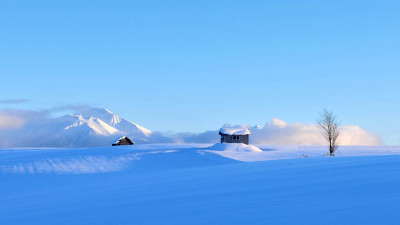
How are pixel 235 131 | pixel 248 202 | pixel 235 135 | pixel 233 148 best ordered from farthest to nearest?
1. pixel 235 131
2. pixel 235 135
3. pixel 233 148
4. pixel 248 202

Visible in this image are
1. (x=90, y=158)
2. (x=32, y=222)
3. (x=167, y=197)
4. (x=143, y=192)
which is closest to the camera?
(x=32, y=222)

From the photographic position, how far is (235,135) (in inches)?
2178

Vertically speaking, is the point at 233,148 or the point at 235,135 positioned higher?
the point at 235,135

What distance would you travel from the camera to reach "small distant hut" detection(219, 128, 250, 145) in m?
55.3

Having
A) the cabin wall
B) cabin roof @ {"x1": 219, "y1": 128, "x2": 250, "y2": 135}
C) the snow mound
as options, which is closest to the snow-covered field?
the snow mound

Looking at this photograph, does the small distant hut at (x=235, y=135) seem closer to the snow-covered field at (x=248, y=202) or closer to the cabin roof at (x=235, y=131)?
the cabin roof at (x=235, y=131)

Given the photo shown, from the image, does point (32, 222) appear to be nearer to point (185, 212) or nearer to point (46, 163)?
point (185, 212)

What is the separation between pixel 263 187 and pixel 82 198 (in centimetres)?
519

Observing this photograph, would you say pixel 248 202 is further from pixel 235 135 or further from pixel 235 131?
pixel 235 131

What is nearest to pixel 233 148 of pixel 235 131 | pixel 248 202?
pixel 235 131

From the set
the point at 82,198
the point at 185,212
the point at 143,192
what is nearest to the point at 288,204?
the point at 185,212

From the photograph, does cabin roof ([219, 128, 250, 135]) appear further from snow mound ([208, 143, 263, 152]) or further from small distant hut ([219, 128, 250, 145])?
snow mound ([208, 143, 263, 152])

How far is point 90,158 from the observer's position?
133ft

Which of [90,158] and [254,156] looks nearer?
[90,158]
